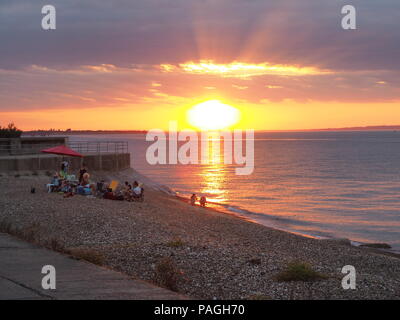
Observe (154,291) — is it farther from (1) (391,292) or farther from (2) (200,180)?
(2) (200,180)

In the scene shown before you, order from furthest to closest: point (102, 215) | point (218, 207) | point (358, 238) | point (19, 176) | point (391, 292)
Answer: point (218, 207), point (19, 176), point (358, 238), point (102, 215), point (391, 292)

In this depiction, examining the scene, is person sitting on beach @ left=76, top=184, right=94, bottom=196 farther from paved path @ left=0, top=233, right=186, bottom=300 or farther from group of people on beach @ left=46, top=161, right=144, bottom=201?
paved path @ left=0, top=233, right=186, bottom=300

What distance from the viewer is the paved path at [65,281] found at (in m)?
5.96

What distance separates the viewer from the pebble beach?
8.26m

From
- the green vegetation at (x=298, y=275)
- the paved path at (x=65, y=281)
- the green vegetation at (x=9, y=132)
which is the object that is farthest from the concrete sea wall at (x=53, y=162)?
the green vegetation at (x=298, y=275)

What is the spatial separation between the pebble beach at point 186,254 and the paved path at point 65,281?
3.65 feet

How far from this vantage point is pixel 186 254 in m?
10.4

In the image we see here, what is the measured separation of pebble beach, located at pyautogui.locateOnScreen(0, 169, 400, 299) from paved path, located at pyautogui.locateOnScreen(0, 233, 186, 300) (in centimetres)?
111

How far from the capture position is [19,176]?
2869cm

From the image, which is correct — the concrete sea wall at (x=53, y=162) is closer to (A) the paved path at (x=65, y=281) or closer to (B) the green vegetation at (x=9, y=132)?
(B) the green vegetation at (x=9, y=132)

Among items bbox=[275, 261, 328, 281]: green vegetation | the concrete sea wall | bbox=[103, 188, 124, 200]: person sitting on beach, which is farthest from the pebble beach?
the concrete sea wall
